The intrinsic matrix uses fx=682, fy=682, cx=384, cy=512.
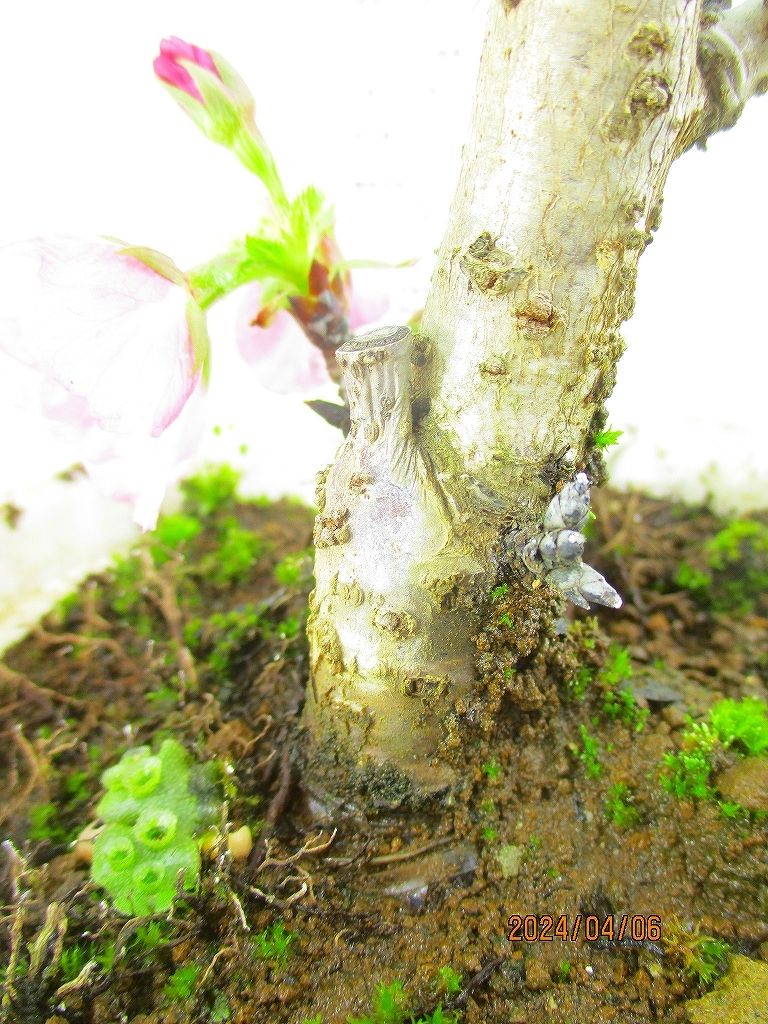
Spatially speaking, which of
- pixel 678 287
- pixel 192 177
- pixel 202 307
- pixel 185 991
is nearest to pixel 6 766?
pixel 185 991

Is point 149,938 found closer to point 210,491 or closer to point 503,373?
point 503,373

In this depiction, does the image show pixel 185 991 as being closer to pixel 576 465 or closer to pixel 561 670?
pixel 561 670

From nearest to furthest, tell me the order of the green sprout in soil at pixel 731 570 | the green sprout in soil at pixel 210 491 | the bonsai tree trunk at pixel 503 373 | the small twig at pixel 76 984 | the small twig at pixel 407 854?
the bonsai tree trunk at pixel 503 373, the small twig at pixel 76 984, the small twig at pixel 407 854, the green sprout in soil at pixel 731 570, the green sprout in soil at pixel 210 491

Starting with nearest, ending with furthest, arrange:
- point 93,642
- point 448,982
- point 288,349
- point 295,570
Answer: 1. point 448,982
2. point 288,349
3. point 93,642
4. point 295,570

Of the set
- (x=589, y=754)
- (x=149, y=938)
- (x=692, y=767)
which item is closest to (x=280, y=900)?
(x=149, y=938)

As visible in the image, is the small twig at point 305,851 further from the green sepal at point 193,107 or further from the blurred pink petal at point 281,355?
the green sepal at point 193,107

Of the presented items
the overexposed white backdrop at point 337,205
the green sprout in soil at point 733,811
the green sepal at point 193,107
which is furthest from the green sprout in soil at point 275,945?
the green sepal at point 193,107
